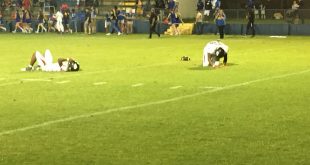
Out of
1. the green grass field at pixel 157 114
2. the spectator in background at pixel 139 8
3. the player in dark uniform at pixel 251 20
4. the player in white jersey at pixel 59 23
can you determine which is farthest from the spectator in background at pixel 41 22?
the green grass field at pixel 157 114

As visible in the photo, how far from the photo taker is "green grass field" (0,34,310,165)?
326 inches

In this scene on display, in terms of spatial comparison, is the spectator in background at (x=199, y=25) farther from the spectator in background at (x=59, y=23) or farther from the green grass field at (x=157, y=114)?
the green grass field at (x=157, y=114)

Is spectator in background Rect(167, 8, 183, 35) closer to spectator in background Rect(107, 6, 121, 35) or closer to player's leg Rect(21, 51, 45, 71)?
spectator in background Rect(107, 6, 121, 35)

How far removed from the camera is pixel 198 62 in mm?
21688

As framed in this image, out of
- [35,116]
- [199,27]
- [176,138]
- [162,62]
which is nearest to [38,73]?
[162,62]

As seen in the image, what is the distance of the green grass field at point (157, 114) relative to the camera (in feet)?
27.2

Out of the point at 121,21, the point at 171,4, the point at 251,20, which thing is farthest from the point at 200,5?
the point at 251,20

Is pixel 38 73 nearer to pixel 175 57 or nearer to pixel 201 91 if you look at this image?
pixel 201 91

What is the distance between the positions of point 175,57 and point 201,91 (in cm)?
970

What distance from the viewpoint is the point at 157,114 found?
11.3 m

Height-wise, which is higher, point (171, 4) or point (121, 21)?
point (171, 4)

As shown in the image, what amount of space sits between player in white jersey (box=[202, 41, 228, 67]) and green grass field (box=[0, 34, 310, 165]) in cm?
30

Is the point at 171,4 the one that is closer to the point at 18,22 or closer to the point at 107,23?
the point at 107,23

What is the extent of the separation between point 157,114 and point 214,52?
812 centimetres
